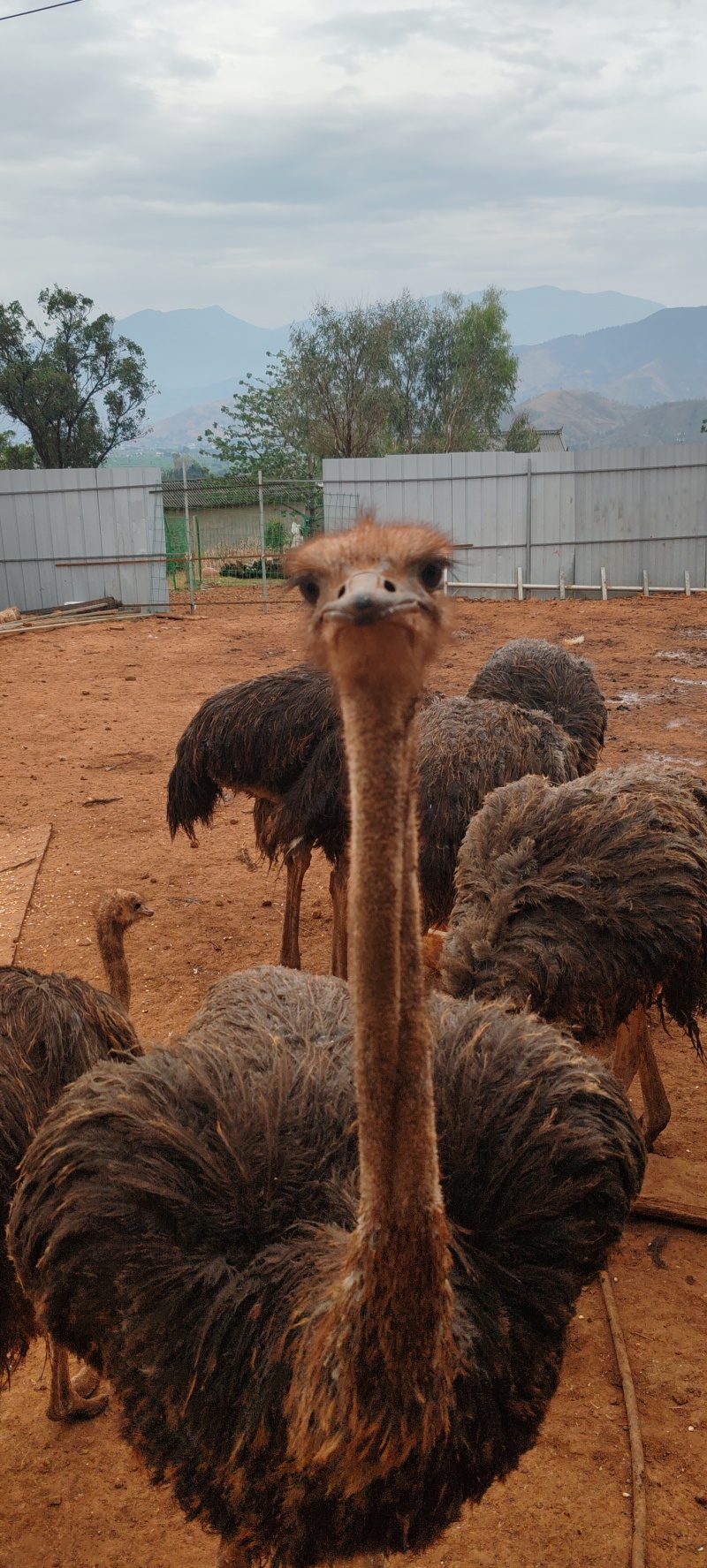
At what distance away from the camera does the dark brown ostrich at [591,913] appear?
3.18 metres

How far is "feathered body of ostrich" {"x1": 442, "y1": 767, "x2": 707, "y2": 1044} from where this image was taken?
318 centimetres

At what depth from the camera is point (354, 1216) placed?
1951mm

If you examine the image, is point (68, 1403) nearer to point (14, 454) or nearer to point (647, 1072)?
point (647, 1072)

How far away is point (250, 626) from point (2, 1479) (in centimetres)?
1288

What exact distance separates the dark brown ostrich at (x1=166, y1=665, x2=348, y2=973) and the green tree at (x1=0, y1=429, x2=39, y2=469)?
71.2 ft

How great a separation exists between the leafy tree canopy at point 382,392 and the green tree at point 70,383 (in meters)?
4.81

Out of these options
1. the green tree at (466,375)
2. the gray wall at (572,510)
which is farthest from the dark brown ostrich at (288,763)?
the green tree at (466,375)

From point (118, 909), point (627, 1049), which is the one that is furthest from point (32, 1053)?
point (627, 1049)

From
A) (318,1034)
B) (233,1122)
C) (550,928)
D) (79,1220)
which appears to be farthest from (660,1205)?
(79,1220)

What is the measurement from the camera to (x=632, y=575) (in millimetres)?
17859

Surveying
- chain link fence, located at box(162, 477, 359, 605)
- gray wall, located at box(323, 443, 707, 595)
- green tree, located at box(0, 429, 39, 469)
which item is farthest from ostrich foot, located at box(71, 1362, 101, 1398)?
green tree, located at box(0, 429, 39, 469)

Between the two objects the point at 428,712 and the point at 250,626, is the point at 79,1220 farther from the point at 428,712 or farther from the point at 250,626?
the point at 250,626

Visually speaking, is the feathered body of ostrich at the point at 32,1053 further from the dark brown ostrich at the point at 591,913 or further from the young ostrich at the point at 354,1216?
the dark brown ostrich at the point at 591,913

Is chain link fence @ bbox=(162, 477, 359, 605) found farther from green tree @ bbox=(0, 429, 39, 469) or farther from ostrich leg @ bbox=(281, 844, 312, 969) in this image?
ostrich leg @ bbox=(281, 844, 312, 969)
